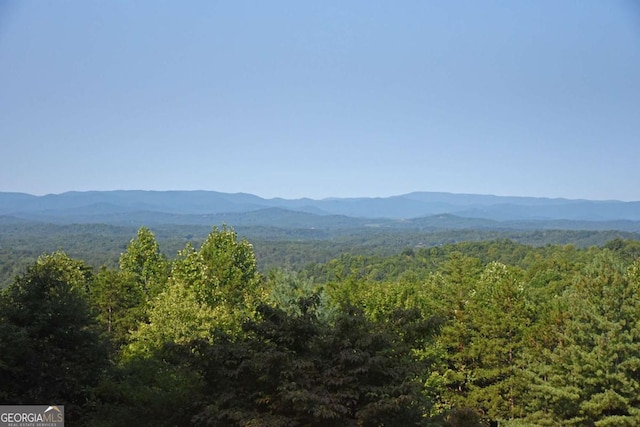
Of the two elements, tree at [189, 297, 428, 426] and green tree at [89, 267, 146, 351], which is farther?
green tree at [89, 267, 146, 351]

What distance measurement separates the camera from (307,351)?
9.27 metres

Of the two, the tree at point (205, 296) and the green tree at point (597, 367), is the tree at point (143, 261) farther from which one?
the green tree at point (597, 367)

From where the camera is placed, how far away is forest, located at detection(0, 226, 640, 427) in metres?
8.59

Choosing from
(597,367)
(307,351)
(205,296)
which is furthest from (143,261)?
(307,351)

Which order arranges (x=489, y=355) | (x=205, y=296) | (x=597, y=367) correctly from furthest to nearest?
(x=205, y=296)
(x=489, y=355)
(x=597, y=367)

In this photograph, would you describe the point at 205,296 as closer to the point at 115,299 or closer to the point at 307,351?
the point at 115,299

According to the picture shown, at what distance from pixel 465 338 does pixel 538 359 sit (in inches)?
113

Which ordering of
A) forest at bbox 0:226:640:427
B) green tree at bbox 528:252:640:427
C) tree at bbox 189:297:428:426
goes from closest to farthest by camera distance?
1. tree at bbox 189:297:428:426
2. forest at bbox 0:226:640:427
3. green tree at bbox 528:252:640:427

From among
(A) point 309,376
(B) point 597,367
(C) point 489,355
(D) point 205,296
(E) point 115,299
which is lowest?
(C) point 489,355

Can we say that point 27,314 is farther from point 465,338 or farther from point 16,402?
point 465,338

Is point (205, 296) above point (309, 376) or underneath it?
underneath

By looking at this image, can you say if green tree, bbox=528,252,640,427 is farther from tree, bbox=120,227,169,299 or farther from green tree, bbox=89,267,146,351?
tree, bbox=120,227,169,299

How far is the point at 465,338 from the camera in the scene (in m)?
21.2

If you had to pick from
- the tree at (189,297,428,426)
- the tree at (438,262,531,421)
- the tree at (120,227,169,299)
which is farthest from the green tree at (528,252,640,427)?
the tree at (120,227,169,299)
